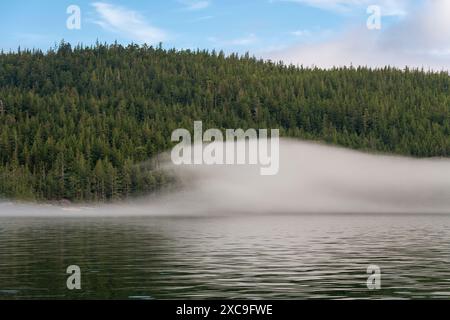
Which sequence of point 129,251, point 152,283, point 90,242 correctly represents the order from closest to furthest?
1. point 152,283
2. point 129,251
3. point 90,242

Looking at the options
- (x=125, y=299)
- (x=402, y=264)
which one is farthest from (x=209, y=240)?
(x=125, y=299)

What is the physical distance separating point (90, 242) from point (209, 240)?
14.0m

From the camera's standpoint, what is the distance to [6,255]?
7612cm

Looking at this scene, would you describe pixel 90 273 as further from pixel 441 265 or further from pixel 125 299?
pixel 441 265

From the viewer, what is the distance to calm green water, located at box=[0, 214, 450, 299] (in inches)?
2015

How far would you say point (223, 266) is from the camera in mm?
65688

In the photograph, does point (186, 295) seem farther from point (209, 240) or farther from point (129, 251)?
point (209, 240)

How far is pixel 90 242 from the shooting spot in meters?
94.7

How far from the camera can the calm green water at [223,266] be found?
51188 millimetres

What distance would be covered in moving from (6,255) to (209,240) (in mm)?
28689
